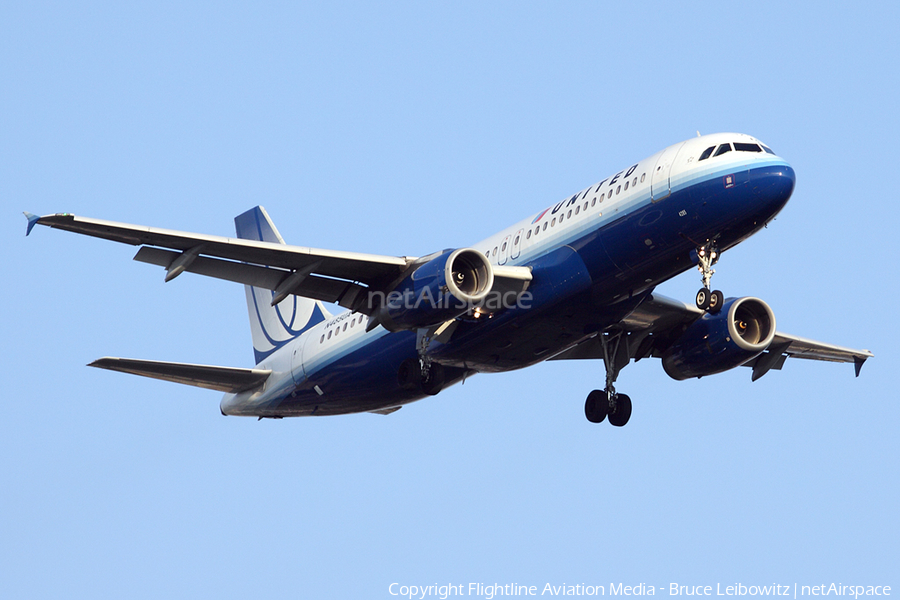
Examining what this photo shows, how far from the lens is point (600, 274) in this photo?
32094 millimetres

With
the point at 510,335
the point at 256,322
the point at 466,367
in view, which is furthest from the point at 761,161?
the point at 256,322

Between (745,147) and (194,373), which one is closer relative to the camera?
(745,147)

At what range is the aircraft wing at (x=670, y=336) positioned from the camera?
37.8 metres

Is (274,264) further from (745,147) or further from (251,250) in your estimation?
(745,147)

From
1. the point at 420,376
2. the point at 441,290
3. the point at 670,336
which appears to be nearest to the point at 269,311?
the point at 420,376

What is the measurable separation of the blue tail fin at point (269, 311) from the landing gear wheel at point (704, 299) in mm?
14349

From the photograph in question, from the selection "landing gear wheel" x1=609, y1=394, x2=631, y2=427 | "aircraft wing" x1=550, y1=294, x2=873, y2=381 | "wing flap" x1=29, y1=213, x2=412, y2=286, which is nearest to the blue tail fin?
"wing flap" x1=29, y1=213, x2=412, y2=286

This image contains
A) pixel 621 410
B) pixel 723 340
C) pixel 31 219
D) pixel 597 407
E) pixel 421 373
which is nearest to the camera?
pixel 31 219

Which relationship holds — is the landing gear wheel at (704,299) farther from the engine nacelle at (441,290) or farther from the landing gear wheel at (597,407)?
the landing gear wheel at (597,407)

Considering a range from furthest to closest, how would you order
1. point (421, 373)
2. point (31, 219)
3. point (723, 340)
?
point (723, 340)
point (421, 373)
point (31, 219)

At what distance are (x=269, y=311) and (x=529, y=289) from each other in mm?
14037

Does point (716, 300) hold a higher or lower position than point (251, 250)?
lower

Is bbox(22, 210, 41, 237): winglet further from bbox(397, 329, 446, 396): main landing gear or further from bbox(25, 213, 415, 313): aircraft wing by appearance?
bbox(397, 329, 446, 396): main landing gear

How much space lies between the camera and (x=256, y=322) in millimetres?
44781
